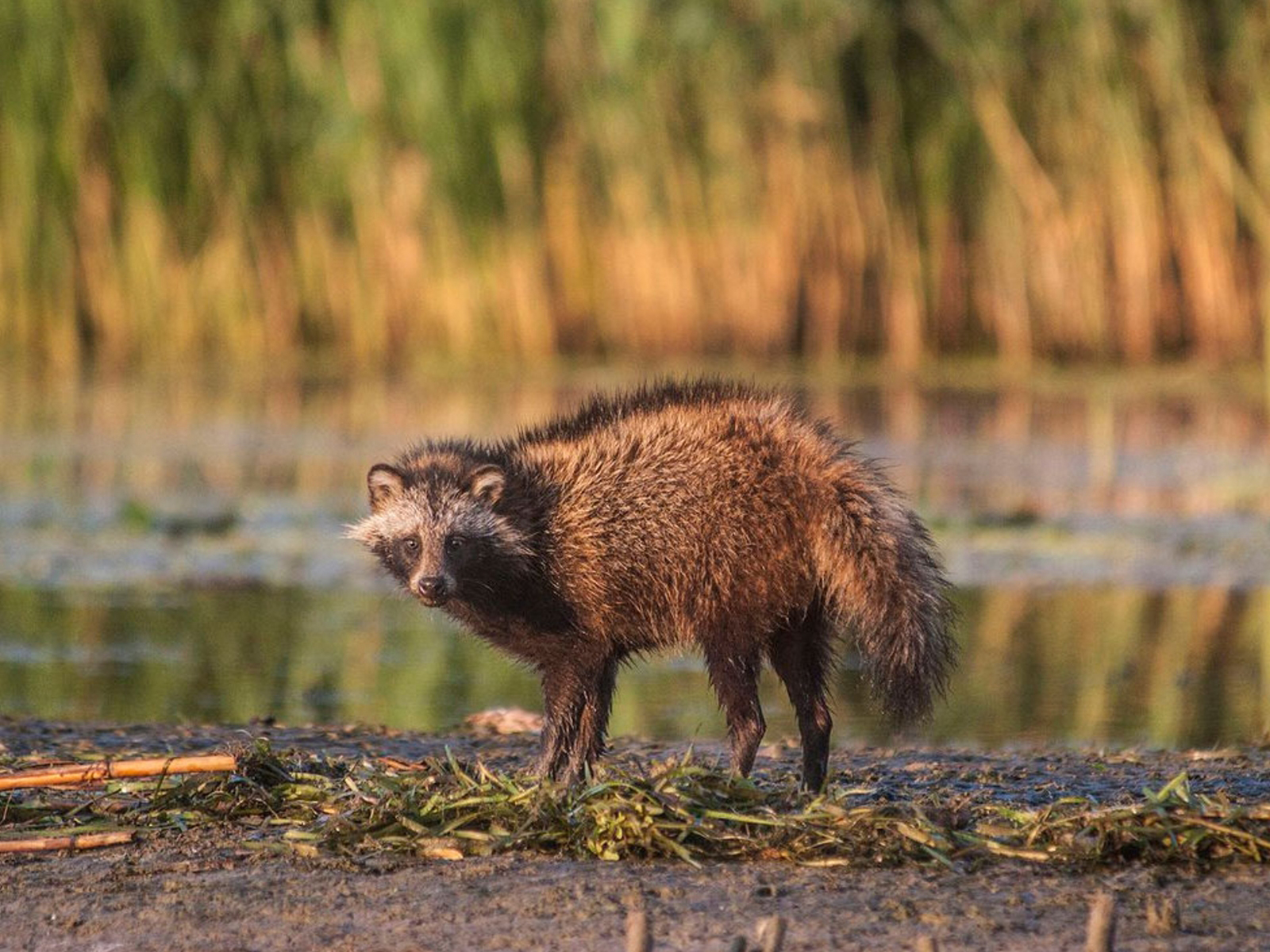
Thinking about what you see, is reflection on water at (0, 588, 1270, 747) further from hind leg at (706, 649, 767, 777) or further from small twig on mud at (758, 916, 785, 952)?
small twig on mud at (758, 916, 785, 952)

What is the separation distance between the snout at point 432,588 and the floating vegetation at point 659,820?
71 centimetres

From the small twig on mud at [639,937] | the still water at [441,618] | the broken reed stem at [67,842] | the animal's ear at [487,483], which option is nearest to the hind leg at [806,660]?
the animal's ear at [487,483]

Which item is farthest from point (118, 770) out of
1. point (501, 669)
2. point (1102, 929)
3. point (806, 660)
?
point (501, 669)

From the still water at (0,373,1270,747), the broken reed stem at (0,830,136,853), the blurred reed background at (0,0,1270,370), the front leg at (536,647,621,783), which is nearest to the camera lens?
the broken reed stem at (0,830,136,853)

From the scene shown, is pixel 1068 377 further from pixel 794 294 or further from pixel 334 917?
pixel 334 917

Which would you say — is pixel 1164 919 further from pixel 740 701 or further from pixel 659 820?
pixel 740 701

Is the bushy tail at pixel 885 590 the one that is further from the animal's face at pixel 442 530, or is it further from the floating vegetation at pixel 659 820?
the animal's face at pixel 442 530

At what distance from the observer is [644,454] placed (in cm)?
664

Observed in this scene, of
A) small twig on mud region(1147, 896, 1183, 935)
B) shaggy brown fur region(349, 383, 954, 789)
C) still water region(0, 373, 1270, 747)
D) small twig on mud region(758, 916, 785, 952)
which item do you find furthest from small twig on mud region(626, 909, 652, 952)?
still water region(0, 373, 1270, 747)

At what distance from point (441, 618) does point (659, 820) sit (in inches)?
249

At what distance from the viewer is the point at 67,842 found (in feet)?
18.5

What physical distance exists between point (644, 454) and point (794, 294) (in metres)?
13.4

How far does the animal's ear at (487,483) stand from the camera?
22.0 feet

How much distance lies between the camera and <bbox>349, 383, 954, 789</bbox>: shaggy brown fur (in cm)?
630
